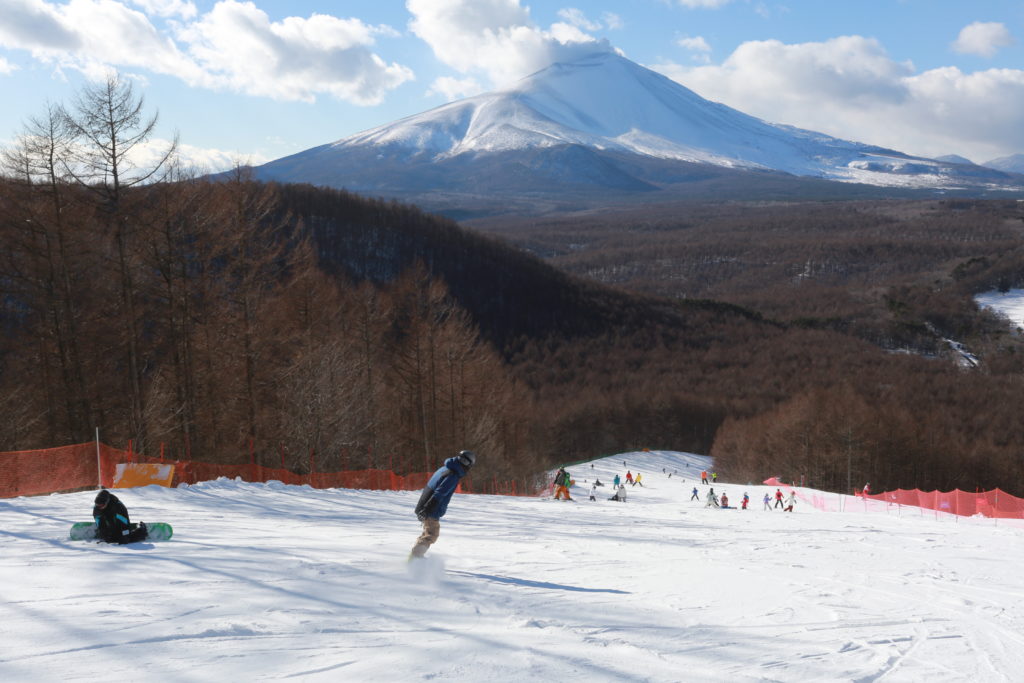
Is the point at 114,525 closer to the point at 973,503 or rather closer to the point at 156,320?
the point at 156,320

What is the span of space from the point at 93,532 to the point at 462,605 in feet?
17.8

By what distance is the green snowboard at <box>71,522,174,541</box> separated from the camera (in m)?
9.79

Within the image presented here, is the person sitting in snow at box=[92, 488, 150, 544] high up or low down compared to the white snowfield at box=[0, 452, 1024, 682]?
up

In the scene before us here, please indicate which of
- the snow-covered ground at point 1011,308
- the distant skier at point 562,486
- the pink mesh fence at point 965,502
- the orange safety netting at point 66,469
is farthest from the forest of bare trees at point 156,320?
the snow-covered ground at point 1011,308

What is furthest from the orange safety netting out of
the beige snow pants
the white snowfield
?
the beige snow pants

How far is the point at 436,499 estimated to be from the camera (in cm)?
925

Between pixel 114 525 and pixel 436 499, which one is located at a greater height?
pixel 436 499

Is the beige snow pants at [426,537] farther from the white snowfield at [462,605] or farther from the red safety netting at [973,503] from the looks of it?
the red safety netting at [973,503]

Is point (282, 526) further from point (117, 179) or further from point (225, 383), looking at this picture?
point (225, 383)

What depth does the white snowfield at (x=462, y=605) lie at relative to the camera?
626cm

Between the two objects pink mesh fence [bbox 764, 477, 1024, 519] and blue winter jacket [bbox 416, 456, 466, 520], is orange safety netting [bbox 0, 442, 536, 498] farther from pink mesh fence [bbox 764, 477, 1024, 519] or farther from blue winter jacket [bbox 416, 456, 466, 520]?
pink mesh fence [bbox 764, 477, 1024, 519]

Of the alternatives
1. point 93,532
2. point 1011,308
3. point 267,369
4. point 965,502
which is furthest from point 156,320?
point 1011,308

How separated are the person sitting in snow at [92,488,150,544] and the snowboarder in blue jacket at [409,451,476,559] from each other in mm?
3873

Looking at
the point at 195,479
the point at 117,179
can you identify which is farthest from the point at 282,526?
the point at 117,179
